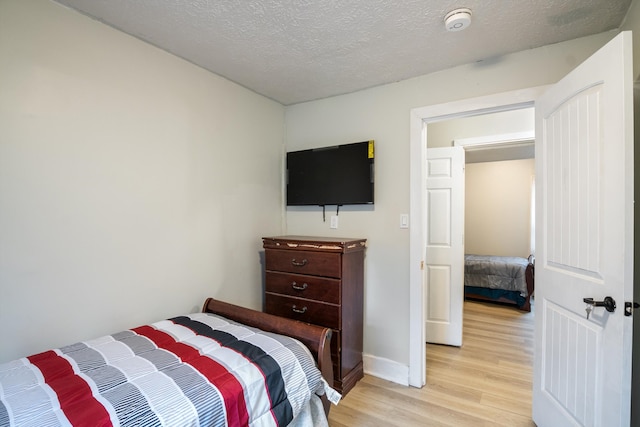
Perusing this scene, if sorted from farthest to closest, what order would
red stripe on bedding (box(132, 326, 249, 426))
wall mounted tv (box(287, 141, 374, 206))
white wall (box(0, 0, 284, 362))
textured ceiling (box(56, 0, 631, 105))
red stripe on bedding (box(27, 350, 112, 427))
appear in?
wall mounted tv (box(287, 141, 374, 206)), textured ceiling (box(56, 0, 631, 105)), white wall (box(0, 0, 284, 362)), red stripe on bedding (box(132, 326, 249, 426)), red stripe on bedding (box(27, 350, 112, 427))

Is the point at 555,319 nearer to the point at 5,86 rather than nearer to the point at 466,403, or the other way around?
the point at 466,403

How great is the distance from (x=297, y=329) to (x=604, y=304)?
55.8 inches

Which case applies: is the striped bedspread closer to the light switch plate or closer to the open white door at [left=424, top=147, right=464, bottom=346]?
the light switch plate

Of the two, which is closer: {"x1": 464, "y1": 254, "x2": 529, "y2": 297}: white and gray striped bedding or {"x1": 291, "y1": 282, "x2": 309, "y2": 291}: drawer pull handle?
{"x1": 291, "y1": 282, "x2": 309, "y2": 291}: drawer pull handle

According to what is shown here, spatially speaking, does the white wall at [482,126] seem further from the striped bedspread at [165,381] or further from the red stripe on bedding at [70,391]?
the red stripe on bedding at [70,391]

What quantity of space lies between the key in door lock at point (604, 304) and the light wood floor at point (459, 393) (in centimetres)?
104

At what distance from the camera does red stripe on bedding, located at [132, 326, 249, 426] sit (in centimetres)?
117

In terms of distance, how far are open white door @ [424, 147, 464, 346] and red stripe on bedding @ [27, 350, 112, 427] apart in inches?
117

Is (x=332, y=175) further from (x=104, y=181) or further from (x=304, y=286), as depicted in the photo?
(x=104, y=181)

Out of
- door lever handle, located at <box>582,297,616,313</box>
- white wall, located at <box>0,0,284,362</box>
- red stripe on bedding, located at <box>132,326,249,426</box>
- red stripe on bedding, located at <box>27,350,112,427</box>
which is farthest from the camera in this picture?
white wall, located at <box>0,0,284,362</box>

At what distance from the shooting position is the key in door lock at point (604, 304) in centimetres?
129

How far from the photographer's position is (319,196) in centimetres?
277

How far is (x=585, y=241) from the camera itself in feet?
4.78

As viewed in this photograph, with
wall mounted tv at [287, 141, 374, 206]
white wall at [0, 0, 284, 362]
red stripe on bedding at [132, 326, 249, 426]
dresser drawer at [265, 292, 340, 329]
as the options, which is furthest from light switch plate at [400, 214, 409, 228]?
red stripe on bedding at [132, 326, 249, 426]
